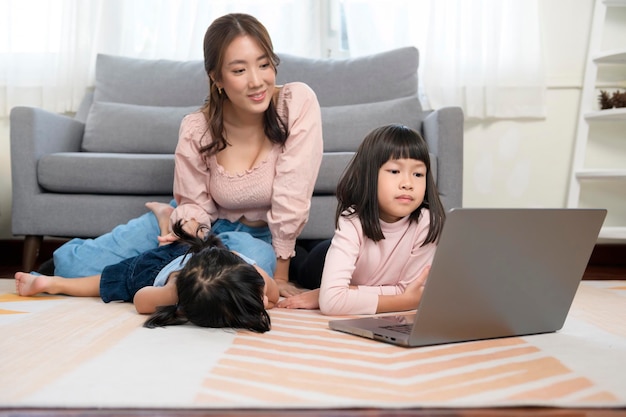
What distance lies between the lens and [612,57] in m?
2.98

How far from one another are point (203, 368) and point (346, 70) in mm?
2121

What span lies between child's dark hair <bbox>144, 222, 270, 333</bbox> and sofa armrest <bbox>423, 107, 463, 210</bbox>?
117cm

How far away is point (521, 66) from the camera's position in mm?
3102

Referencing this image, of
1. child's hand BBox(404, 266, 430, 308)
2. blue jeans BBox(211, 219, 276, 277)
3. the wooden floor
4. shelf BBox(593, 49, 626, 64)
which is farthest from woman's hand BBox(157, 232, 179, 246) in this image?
→ shelf BBox(593, 49, 626, 64)

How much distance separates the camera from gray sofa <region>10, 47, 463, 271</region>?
237cm

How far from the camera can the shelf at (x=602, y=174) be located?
2.84 metres

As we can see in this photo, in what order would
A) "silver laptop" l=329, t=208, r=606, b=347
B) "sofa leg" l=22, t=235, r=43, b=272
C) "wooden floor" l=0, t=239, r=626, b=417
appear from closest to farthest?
"wooden floor" l=0, t=239, r=626, b=417, "silver laptop" l=329, t=208, r=606, b=347, "sofa leg" l=22, t=235, r=43, b=272

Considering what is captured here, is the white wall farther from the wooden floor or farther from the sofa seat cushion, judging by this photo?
the wooden floor

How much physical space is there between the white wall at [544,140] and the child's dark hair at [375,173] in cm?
166

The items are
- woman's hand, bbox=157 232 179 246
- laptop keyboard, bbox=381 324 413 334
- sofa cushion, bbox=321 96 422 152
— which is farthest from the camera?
sofa cushion, bbox=321 96 422 152

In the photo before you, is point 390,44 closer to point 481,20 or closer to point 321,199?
point 481,20

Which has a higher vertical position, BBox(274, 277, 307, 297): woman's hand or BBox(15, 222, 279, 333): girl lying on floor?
BBox(15, 222, 279, 333): girl lying on floor

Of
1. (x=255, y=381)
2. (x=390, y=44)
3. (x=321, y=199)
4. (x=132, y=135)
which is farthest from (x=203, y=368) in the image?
(x=390, y=44)

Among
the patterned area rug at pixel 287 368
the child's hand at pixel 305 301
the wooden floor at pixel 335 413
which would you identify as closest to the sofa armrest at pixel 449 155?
the child's hand at pixel 305 301
